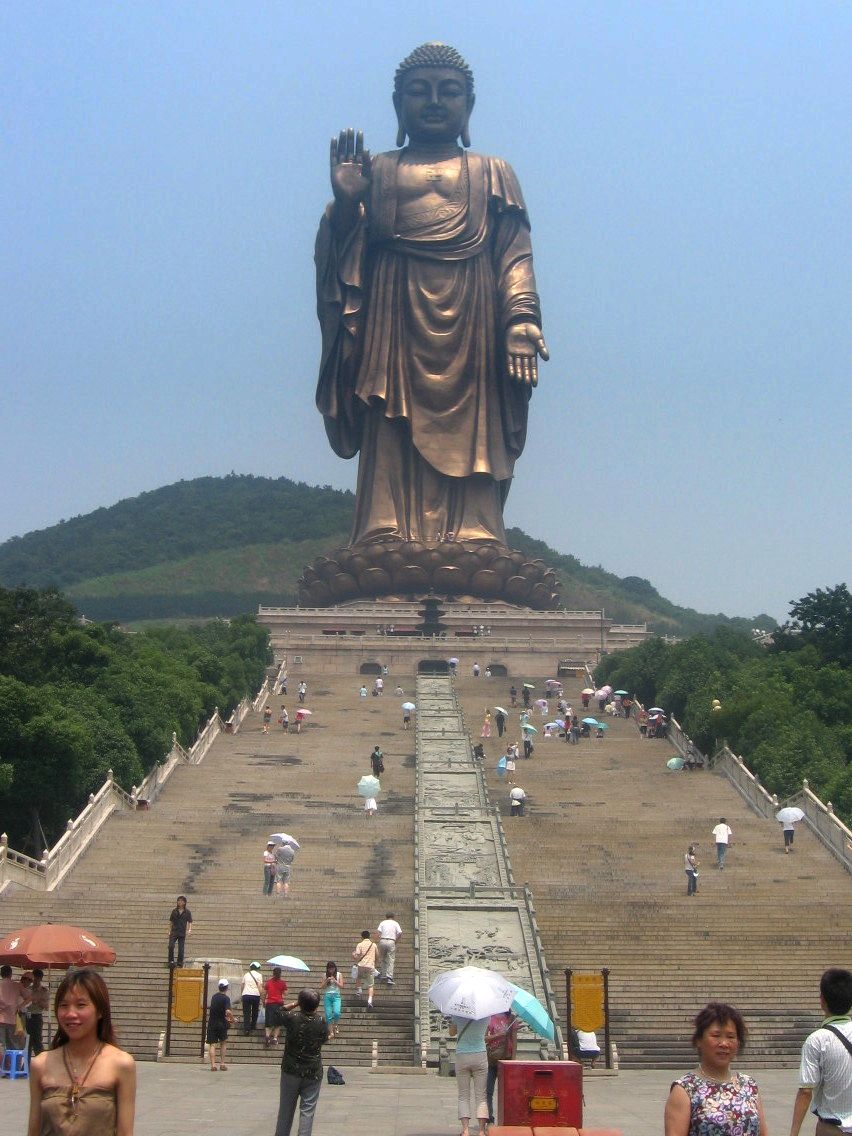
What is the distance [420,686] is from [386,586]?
793cm

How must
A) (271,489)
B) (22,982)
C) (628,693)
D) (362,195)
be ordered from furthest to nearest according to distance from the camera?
1. (271,489)
2. (362,195)
3. (628,693)
4. (22,982)

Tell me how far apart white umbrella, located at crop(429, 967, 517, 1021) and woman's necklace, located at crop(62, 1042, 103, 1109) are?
393 cm

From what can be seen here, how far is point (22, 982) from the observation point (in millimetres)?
9492

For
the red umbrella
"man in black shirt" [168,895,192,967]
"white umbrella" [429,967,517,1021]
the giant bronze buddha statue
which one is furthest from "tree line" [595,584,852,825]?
the red umbrella

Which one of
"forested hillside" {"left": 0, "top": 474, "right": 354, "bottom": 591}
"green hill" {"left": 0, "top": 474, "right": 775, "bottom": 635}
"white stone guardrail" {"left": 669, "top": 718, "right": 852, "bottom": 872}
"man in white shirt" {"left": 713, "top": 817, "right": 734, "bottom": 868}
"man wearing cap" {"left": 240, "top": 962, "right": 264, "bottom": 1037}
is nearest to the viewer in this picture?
"man wearing cap" {"left": 240, "top": 962, "right": 264, "bottom": 1037}

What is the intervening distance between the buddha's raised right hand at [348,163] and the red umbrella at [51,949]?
2925 centimetres

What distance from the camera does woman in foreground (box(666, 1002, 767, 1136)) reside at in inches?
163

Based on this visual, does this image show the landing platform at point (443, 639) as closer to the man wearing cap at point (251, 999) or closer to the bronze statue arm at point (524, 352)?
the bronze statue arm at point (524, 352)

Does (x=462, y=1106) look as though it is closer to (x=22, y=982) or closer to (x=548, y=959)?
(x=22, y=982)

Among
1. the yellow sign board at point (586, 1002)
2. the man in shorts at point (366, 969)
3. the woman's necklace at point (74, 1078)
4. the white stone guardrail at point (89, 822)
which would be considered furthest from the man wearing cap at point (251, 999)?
the woman's necklace at point (74, 1078)

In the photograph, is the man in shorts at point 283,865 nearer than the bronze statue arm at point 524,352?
Yes

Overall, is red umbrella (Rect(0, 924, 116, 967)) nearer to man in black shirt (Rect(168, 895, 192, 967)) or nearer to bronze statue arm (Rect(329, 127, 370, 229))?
man in black shirt (Rect(168, 895, 192, 967))

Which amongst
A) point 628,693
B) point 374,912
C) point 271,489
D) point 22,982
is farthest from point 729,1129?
point 271,489

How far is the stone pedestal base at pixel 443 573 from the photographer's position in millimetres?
37500
